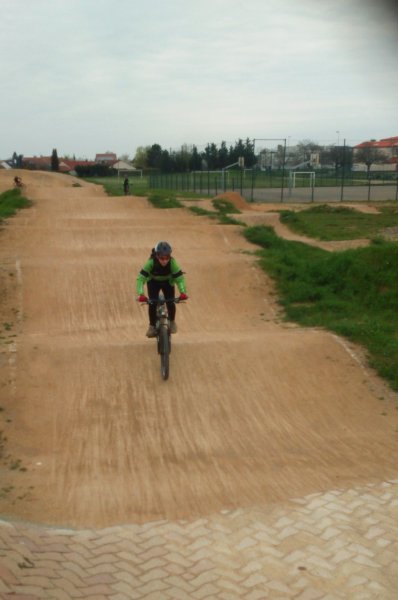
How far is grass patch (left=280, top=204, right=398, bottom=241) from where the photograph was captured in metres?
20.0

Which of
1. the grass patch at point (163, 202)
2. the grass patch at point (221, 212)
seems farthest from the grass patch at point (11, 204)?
the grass patch at point (221, 212)

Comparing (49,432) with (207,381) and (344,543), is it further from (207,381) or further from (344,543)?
(344,543)

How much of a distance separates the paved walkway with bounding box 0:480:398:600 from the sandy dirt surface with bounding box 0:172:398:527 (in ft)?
0.95

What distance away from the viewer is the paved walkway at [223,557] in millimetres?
4152

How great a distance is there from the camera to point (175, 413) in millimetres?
7219

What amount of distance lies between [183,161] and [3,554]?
4588 cm

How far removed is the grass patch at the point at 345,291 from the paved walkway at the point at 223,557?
4308 mm

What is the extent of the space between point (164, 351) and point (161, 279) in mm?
1066

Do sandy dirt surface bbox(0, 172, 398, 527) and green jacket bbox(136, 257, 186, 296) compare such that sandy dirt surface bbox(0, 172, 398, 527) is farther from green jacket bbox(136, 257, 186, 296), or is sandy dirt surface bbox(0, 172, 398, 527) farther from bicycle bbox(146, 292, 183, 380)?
green jacket bbox(136, 257, 186, 296)

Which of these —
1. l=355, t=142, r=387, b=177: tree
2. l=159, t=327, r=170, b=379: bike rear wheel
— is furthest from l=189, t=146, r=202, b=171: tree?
l=159, t=327, r=170, b=379: bike rear wheel

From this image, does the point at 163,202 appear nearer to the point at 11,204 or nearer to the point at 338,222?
the point at 11,204

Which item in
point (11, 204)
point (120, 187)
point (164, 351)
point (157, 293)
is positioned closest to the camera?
point (164, 351)

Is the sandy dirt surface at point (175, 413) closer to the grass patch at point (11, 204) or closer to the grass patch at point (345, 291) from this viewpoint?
the grass patch at point (345, 291)

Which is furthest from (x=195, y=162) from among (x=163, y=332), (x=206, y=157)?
(x=163, y=332)
